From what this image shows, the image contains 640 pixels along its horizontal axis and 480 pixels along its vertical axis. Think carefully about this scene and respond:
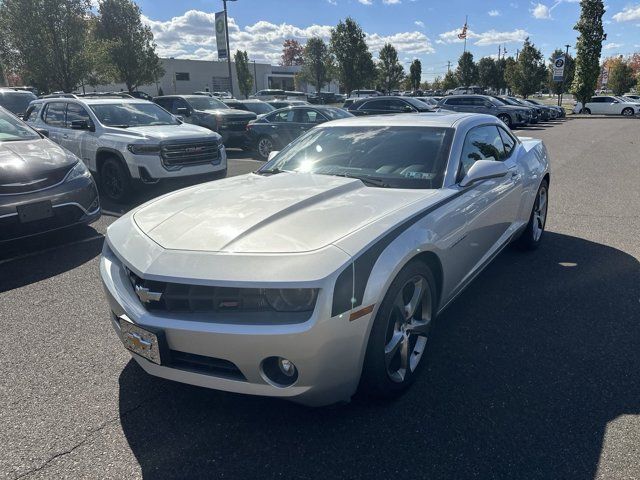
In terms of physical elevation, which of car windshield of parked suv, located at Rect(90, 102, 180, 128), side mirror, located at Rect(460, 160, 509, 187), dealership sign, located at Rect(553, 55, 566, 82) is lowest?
side mirror, located at Rect(460, 160, 509, 187)

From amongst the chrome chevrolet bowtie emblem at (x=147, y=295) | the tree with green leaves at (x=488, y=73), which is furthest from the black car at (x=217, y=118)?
the tree with green leaves at (x=488, y=73)

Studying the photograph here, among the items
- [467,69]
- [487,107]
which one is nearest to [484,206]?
[487,107]

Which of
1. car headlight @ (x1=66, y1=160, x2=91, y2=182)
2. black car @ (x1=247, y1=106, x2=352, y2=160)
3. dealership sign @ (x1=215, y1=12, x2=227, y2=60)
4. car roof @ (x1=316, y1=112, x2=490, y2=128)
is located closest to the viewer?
car roof @ (x1=316, y1=112, x2=490, y2=128)

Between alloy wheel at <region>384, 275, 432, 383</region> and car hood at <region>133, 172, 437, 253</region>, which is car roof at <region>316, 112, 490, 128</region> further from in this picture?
alloy wheel at <region>384, 275, 432, 383</region>

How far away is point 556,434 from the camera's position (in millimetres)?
2320

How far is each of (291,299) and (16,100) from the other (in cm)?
1623

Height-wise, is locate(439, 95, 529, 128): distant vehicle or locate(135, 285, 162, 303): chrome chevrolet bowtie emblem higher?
locate(439, 95, 529, 128): distant vehicle

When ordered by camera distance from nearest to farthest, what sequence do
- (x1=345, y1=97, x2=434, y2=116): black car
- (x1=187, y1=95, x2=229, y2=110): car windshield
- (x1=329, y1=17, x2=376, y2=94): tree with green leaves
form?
(x1=187, y1=95, x2=229, y2=110): car windshield → (x1=345, y1=97, x2=434, y2=116): black car → (x1=329, y1=17, x2=376, y2=94): tree with green leaves

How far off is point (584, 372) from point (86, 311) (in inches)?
143

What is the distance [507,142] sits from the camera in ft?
15.3

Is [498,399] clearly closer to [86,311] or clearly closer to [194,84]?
[86,311]

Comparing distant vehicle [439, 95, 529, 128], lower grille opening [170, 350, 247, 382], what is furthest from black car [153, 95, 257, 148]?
lower grille opening [170, 350, 247, 382]

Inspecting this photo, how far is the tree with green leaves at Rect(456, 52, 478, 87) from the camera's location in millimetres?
64000

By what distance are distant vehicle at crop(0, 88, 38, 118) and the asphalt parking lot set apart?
12.9 metres
